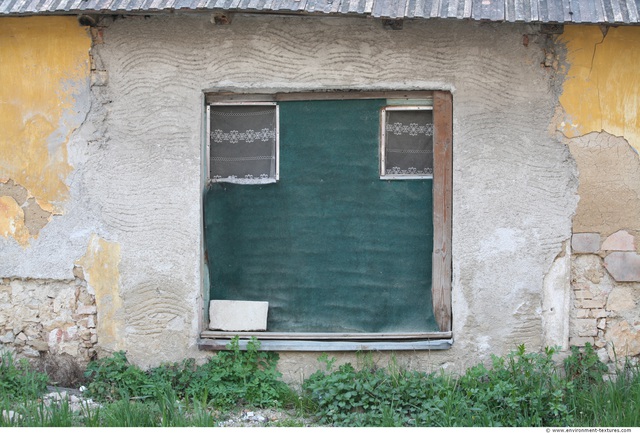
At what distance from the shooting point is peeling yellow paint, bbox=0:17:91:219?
19.0ft

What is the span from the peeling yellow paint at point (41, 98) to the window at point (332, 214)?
1077 millimetres

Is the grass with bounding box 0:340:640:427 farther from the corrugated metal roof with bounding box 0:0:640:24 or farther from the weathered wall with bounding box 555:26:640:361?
the corrugated metal roof with bounding box 0:0:640:24

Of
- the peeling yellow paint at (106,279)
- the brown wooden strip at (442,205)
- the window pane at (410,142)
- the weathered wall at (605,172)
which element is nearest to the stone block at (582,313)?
the weathered wall at (605,172)

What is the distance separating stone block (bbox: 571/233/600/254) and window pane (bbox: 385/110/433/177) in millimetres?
1161

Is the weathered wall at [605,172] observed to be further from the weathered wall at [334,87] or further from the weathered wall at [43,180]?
the weathered wall at [43,180]

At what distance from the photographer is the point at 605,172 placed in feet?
18.3

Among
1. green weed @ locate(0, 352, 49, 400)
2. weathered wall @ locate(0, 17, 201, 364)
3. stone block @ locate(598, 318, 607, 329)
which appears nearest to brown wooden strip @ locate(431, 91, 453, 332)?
stone block @ locate(598, 318, 607, 329)

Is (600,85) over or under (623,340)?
over

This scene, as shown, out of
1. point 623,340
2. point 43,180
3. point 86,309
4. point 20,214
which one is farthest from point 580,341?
point 20,214

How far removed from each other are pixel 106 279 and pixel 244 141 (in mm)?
1485

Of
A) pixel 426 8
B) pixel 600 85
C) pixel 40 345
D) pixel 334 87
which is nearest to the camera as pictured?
pixel 426 8

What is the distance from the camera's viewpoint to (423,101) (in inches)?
228

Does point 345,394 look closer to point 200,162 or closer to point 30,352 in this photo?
point 200,162

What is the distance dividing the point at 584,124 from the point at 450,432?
244 centimetres
